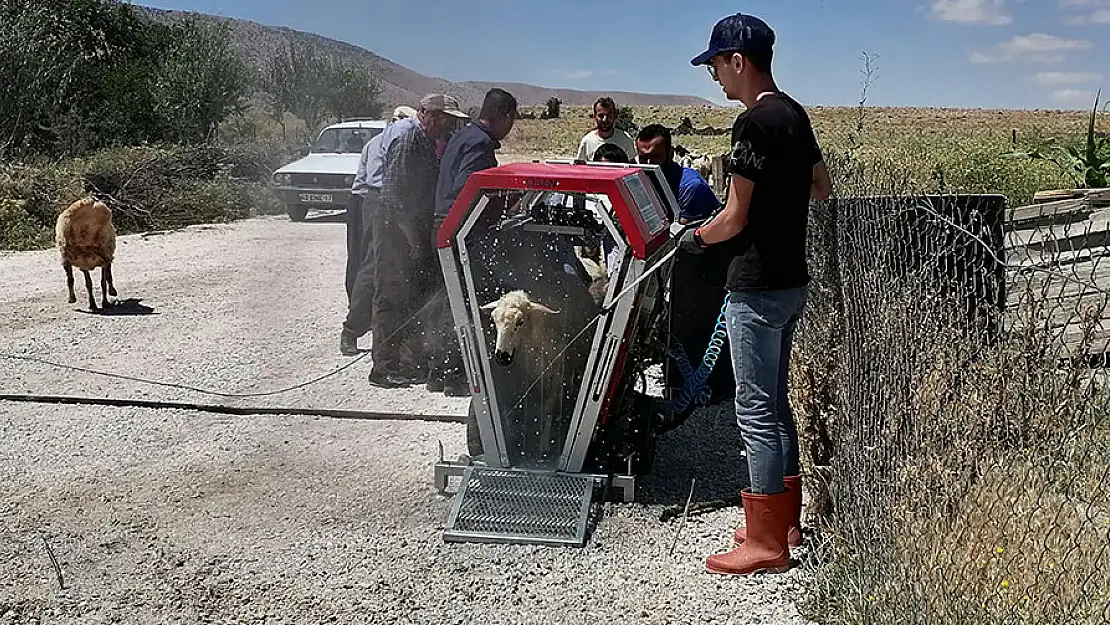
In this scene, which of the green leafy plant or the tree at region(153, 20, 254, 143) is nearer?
the green leafy plant

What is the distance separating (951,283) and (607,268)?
273 cm

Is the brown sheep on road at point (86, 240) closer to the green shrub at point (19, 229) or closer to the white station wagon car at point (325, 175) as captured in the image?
the green shrub at point (19, 229)

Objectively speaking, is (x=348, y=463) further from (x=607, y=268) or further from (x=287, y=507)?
(x=607, y=268)

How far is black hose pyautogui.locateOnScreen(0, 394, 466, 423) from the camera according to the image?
6797 mm

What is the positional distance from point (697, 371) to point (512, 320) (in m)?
1.51

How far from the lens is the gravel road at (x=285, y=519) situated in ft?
14.0

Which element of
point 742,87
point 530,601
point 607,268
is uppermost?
point 742,87

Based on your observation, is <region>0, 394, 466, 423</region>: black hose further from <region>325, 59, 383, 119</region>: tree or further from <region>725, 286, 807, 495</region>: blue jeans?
<region>325, 59, 383, 119</region>: tree

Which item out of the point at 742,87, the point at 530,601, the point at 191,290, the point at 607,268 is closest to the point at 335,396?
the point at 607,268

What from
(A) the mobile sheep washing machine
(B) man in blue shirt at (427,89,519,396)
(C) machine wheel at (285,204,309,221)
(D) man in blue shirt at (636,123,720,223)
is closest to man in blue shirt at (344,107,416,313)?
(B) man in blue shirt at (427,89,519,396)

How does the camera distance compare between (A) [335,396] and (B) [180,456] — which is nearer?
(B) [180,456]

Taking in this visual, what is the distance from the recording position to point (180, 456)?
614 centimetres

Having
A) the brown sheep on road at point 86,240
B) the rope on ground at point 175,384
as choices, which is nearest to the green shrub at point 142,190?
the brown sheep on road at point 86,240

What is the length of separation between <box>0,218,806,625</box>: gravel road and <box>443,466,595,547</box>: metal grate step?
0.28ft
